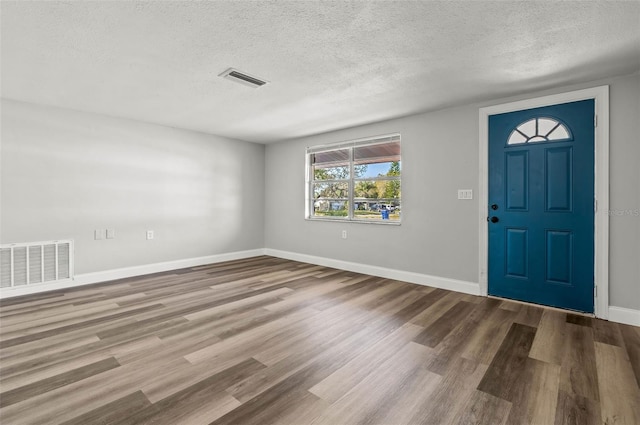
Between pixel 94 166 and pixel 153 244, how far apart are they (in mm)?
1370

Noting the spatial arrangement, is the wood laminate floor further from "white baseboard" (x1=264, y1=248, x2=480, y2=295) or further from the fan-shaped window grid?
the fan-shaped window grid

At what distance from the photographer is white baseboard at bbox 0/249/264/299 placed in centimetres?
353

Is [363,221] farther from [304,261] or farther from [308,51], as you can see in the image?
[308,51]

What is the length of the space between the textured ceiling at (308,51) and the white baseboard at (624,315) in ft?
7.24

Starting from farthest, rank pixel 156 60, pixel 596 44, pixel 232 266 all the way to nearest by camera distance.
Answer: pixel 232 266, pixel 156 60, pixel 596 44

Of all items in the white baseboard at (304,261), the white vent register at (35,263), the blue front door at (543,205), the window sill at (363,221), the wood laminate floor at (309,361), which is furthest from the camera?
the window sill at (363,221)

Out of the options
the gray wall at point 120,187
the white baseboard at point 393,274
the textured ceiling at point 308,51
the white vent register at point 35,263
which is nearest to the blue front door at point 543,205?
the white baseboard at point 393,274

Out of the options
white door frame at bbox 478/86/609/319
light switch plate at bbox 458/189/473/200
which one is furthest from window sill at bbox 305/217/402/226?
white door frame at bbox 478/86/609/319

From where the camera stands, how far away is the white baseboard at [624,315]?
2.71m

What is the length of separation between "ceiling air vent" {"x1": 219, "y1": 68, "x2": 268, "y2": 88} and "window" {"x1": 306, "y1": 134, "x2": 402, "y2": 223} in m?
2.14

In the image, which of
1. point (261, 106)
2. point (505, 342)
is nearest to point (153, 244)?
point (261, 106)

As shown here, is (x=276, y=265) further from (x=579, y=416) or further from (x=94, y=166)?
(x=579, y=416)

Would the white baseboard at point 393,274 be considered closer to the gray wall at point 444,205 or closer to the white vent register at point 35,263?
the gray wall at point 444,205

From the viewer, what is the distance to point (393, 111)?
3.96 m
